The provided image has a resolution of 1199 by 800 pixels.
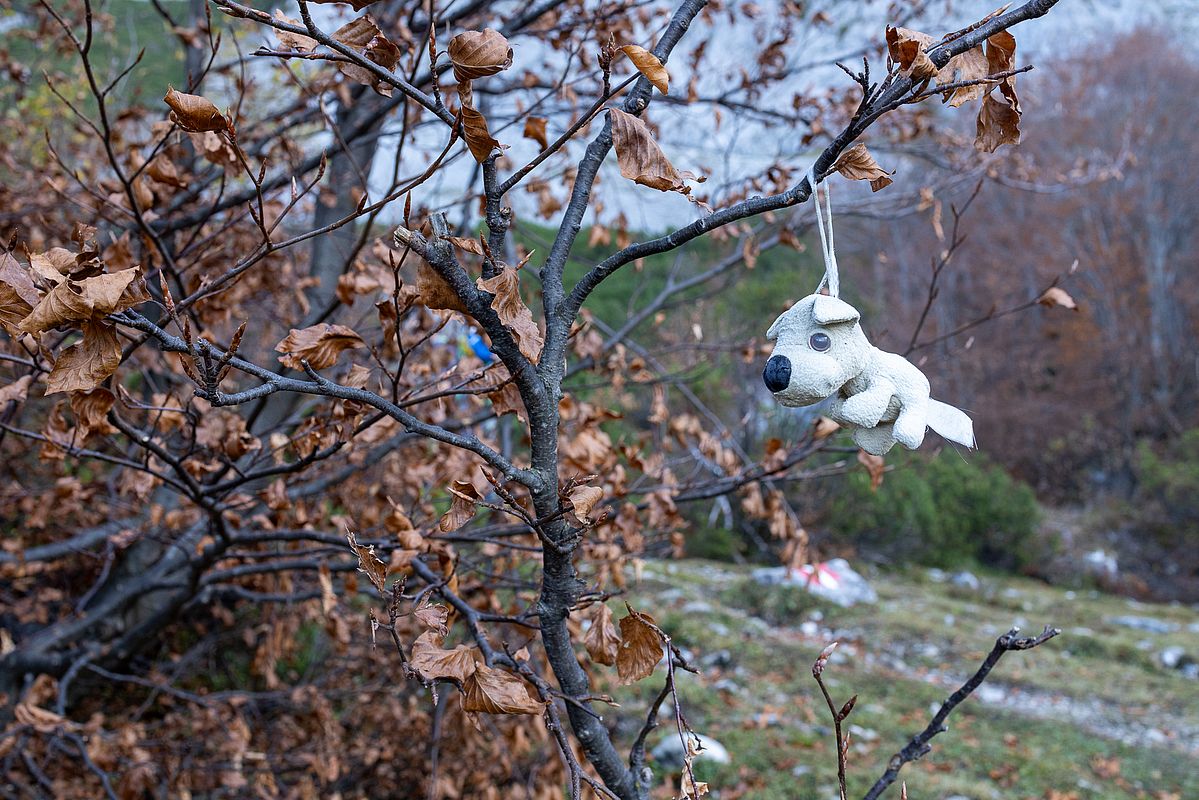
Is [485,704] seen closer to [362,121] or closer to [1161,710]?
[362,121]

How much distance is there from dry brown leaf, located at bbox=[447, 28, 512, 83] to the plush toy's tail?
52 centimetres

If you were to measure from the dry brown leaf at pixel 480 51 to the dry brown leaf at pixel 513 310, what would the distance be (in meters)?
0.19

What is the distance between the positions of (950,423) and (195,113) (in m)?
0.80

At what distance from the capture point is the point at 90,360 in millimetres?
764

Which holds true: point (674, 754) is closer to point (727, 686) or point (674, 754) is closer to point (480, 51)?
point (727, 686)

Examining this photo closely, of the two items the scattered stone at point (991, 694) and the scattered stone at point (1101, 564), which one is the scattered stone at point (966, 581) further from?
the scattered stone at point (991, 694)

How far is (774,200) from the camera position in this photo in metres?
0.79

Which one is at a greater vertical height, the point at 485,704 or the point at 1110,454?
the point at 1110,454

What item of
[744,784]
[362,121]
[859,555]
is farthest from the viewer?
[859,555]

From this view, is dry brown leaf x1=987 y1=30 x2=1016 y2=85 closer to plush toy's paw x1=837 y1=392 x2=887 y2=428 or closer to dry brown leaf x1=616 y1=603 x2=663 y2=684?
plush toy's paw x1=837 y1=392 x2=887 y2=428

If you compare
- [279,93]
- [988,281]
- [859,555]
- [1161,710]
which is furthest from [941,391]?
[279,93]

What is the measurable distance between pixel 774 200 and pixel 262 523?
1867 millimetres

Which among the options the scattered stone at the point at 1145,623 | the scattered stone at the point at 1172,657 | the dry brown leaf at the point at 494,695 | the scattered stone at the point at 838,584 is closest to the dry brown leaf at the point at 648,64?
the dry brown leaf at the point at 494,695

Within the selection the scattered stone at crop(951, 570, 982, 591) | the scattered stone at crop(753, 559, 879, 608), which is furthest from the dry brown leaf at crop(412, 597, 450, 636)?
the scattered stone at crop(951, 570, 982, 591)
